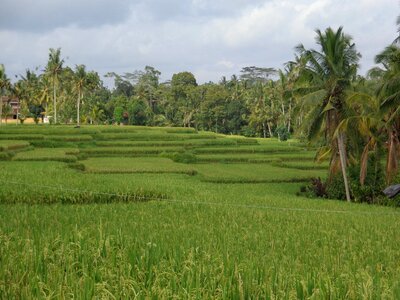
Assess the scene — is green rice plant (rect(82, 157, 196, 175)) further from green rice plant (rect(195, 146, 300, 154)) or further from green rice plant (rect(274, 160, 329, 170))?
green rice plant (rect(195, 146, 300, 154))

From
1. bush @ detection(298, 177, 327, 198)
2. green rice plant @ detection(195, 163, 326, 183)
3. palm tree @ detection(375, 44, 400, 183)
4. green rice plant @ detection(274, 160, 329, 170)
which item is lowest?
bush @ detection(298, 177, 327, 198)

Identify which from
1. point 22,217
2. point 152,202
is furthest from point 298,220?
point 22,217

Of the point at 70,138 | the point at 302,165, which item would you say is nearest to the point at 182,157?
the point at 302,165

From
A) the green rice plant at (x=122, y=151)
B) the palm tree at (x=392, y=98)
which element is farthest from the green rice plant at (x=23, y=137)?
the palm tree at (x=392, y=98)

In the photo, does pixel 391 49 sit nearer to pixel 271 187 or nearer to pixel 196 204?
pixel 271 187

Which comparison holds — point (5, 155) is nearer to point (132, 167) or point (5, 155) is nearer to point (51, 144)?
point (132, 167)

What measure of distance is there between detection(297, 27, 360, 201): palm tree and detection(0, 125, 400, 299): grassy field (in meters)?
2.80

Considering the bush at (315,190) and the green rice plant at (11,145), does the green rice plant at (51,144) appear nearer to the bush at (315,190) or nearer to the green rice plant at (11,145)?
the green rice plant at (11,145)

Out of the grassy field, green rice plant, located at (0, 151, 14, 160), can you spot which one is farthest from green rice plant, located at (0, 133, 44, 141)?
green rice plant, located at (0, 151, 14, 160)

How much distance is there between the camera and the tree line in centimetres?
1568

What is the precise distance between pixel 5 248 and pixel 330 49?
14.2m

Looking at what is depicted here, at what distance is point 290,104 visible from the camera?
4188 centimetres

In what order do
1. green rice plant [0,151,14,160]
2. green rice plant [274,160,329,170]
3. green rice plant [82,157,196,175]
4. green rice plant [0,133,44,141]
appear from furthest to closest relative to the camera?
green rice plant [0,133,44,141] → green rice plant [274,160,329,170] → green rice plant [0,151,14,160] → green rice plant [82,157,196,175]

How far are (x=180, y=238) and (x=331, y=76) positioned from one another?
12029 millimetres
